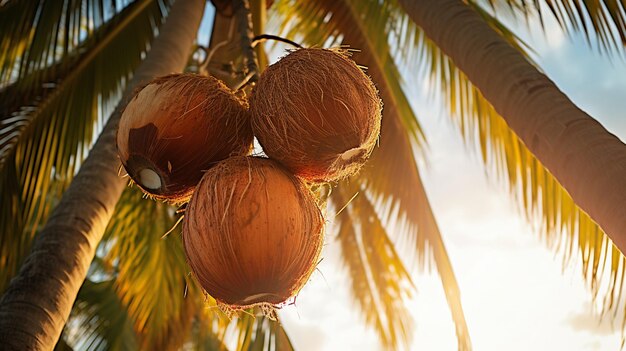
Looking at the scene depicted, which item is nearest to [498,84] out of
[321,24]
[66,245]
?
[66,245]

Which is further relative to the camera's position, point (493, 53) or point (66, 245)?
point (493, 53)

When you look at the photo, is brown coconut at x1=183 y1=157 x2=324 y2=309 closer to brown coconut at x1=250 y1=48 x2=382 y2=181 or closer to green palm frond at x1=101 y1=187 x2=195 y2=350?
brown coconut at x1=250 y1=48 x2=382 y2=181

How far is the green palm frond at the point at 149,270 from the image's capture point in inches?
173

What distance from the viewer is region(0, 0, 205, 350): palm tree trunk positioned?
1.50 m

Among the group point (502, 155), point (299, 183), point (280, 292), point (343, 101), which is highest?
point (502, 155)

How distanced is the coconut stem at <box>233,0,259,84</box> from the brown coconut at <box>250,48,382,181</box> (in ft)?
0.77

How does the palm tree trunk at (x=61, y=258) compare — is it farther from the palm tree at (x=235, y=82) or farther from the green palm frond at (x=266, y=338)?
the green palm frond at (x=266, y=338)

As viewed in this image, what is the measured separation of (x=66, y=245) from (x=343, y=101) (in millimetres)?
979

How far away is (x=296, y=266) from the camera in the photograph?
1052mm

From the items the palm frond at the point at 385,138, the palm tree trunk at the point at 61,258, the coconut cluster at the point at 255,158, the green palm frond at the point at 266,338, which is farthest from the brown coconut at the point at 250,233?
the palm frond at the point at 385,138

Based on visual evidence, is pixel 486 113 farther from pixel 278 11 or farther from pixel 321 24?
pixel 278 11

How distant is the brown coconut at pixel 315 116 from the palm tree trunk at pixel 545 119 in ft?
1.80

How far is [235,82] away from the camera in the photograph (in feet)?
5.99

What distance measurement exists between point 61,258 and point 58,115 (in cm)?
239
